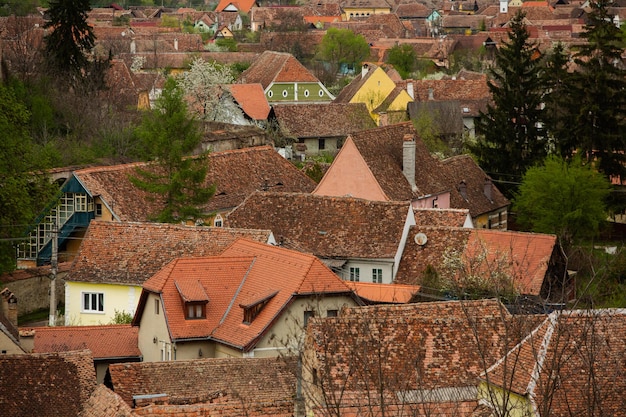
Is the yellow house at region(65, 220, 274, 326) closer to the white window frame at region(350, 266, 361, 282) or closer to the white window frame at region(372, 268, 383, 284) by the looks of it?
the white window frame at region(350, 266, 361, 282)

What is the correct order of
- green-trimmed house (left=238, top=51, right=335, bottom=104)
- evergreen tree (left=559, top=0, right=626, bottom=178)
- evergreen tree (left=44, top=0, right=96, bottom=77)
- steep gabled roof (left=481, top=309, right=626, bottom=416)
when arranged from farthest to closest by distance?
green-trimmed house (left=238, top=51, right=335, bottom=104) < evergreen tree (left=44, top=0, right=96, bottom=77) < evergreen tree (left=559, top=0, right=626, bottom=178) < steep gabled roof (left=481, top=309, right=626, bottom=416)

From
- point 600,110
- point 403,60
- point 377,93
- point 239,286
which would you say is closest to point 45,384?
point 239,286

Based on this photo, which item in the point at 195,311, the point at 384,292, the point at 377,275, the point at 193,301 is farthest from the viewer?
the point at 377,275

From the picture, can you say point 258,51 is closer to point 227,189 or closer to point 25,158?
point 227,189

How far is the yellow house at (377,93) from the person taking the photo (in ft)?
251

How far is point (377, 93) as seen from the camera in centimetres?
8175

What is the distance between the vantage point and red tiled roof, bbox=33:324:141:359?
105 ft

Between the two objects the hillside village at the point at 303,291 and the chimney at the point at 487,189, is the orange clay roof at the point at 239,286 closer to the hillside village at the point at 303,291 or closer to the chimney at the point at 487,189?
the hillside village at the point at 303,291

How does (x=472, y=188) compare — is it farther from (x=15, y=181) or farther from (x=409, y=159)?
(x=15, y=181)

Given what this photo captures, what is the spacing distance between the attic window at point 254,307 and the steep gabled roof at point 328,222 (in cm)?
831

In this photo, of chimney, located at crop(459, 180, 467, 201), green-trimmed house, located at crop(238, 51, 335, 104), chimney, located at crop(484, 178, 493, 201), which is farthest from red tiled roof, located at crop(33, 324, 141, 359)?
green-trimmed house, located at crop(238, 51, 335, 104)

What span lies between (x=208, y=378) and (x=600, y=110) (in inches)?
1244

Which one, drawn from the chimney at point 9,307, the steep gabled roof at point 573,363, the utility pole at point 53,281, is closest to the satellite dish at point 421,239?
the utility pole at point 53,281

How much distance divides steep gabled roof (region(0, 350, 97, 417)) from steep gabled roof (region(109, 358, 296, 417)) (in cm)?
69
